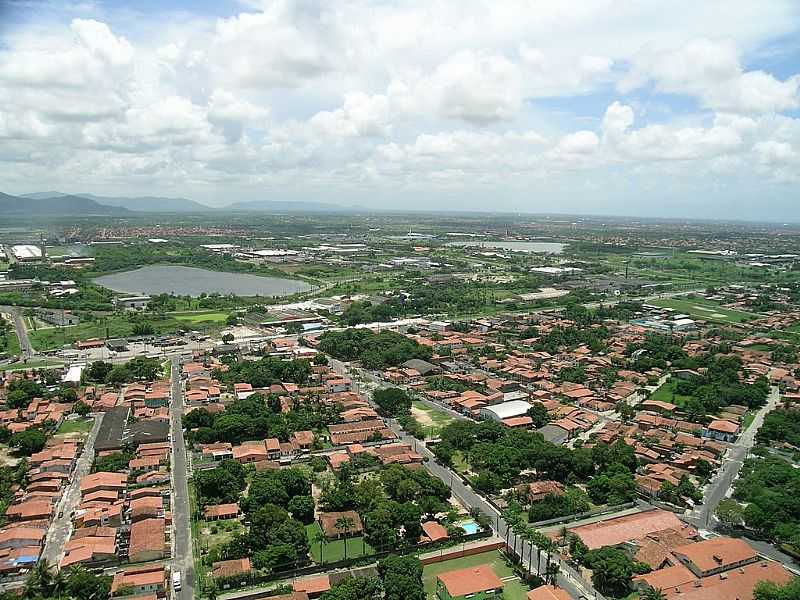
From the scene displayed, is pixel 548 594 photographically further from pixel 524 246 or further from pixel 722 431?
pixel 524 246

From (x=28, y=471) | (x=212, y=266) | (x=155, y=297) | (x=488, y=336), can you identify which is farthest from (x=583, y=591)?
(x=212, y=266)

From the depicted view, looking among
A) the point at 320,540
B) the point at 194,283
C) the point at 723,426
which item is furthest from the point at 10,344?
the point at 723,426

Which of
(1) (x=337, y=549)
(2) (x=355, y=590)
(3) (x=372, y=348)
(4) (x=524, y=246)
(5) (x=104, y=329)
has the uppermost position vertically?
(4) (x=524, y=246)

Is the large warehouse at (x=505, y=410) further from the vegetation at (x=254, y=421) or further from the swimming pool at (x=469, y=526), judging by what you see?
the swimming pool at (x=469, y=526)

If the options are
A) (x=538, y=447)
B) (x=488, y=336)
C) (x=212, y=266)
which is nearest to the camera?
(x=538, y=447)

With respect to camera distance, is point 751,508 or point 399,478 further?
point 399,478

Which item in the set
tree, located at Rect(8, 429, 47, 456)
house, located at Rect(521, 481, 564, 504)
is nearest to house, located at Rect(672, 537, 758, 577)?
house, located at Rect(521, 481, 564, 504)

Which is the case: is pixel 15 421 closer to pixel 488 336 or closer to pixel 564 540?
pixel 564 540
